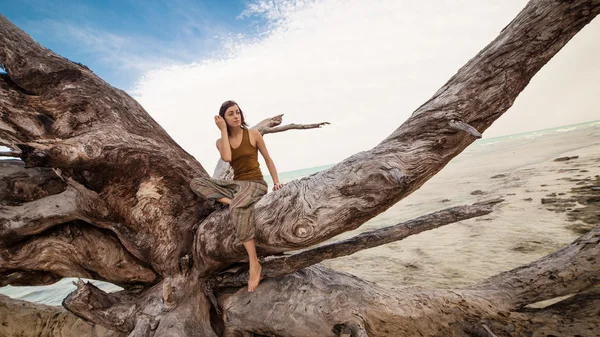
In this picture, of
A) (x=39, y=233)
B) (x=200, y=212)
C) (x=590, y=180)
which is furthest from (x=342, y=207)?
(x=590, y=180)

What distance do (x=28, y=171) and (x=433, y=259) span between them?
6630 millimetres

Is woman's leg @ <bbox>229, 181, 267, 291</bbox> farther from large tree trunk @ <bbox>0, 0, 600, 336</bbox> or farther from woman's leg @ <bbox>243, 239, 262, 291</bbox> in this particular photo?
large tree trunk @ <bbox>0, 0, 600, 336</bbox>

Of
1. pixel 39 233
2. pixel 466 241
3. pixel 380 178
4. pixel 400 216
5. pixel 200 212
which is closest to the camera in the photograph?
pixel 380 178

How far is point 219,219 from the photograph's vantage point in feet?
9.41

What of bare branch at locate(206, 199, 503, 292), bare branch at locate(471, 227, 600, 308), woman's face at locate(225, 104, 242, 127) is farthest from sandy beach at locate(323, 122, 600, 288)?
woman's face at locate(225, 104, 242, 127)

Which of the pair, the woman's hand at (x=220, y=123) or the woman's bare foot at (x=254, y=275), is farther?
the woman's hand at (x=220, y=123)

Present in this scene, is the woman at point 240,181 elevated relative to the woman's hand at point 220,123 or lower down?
lower down

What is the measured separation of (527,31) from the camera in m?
1.98

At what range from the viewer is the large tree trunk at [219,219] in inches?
86.4

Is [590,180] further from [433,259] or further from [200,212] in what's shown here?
[200,212]

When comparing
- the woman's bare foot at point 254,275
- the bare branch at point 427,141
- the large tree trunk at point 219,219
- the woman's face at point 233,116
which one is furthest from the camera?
the woman's face at point 233,116

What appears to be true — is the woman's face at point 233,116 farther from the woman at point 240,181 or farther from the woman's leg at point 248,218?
the woman's leg at point 248,218

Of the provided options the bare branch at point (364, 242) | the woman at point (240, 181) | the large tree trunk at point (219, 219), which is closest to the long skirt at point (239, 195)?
the woman at point (240, 181)

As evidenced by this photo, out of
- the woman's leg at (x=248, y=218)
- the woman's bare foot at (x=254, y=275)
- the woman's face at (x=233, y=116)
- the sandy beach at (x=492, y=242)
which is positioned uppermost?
the woman's face at (x=233, y=116)
